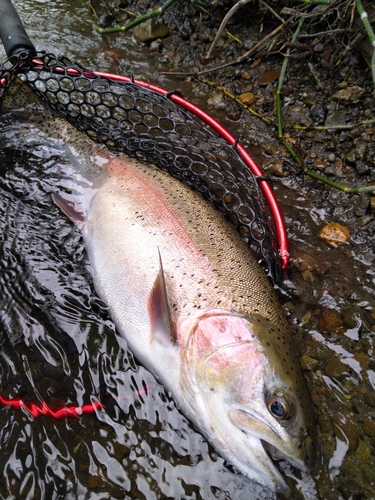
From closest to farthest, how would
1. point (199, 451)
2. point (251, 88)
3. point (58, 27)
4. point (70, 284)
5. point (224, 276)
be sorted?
point (199, 451), point (224, 276), point (70, 284), point (251, 88), point (58, 27)

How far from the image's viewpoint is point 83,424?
2.21m

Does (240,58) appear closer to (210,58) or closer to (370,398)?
(210,58)

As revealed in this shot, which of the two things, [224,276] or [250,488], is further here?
[224,276]

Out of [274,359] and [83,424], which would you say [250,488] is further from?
[83,424]

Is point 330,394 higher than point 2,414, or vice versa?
point 2,414

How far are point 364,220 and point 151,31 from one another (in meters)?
3.34

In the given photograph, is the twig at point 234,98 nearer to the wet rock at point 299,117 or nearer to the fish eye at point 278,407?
the wet rock at point 299,117

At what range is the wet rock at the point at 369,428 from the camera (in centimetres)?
228

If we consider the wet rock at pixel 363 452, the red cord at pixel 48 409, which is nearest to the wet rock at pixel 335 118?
the wet rock at pixel 363 452

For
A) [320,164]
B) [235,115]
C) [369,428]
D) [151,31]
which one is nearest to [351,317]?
[369,428]

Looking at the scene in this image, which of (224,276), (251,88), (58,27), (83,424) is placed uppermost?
(58,27)

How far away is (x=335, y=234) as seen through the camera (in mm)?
3109

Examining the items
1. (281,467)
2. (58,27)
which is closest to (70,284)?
(281,467)

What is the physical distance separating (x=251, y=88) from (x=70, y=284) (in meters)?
2.79
